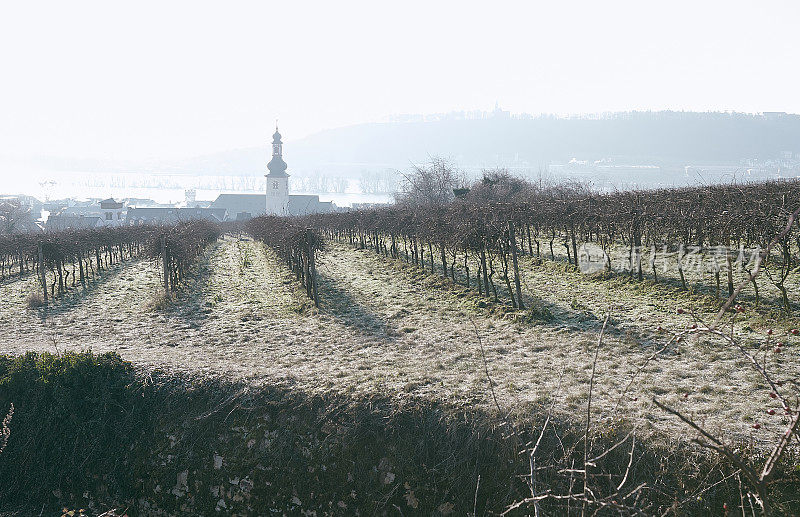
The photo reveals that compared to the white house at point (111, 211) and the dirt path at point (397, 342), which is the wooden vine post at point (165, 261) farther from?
the white house at point (111, 211)

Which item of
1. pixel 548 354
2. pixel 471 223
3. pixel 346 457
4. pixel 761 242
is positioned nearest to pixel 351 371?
pixel 346 457

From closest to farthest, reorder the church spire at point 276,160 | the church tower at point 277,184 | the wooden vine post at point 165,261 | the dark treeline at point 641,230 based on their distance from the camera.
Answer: the dark treeline at point 641,230 → the wooden vine post at point 165,261 → the church spire at point 276,160 → the church tower at point 277,184

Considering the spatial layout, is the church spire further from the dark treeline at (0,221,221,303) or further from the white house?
the dark treeline at (0,221,221,303)

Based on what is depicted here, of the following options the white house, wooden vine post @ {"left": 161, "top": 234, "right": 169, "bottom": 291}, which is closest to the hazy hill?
the white house

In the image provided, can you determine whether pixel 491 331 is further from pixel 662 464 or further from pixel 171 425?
pixel 171 425

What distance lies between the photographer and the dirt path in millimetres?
7762

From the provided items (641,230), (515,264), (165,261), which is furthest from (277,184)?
(515,264)

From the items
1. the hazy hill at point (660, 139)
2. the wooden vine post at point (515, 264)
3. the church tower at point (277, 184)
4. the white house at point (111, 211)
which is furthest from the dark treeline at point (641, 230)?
the church tower at point (277, 184)

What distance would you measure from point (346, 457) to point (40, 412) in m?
5.42

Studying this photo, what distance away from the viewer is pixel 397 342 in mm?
11445

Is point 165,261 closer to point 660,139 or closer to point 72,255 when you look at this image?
point 72,255

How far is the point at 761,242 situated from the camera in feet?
37.7

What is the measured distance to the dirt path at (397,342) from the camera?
306 inches

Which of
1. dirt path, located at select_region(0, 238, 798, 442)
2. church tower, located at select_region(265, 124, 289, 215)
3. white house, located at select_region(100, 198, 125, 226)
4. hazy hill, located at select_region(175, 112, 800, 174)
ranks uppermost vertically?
hazy hill, located at select_region(175, 112, 800, 174)
